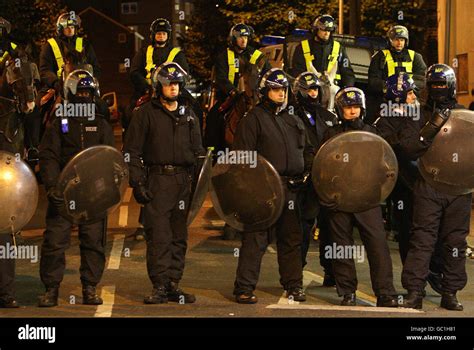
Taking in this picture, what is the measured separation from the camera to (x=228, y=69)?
1365 cm

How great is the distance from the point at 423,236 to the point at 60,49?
614cm

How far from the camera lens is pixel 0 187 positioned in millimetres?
9148

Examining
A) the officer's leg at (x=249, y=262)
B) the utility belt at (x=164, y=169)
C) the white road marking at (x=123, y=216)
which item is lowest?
the white road marking at (x=123, y=216)

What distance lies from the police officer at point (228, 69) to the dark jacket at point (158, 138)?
3.56 meters

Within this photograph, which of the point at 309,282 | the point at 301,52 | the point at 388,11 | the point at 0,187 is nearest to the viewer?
the point at 0,187

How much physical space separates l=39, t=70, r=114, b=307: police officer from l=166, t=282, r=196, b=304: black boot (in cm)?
64

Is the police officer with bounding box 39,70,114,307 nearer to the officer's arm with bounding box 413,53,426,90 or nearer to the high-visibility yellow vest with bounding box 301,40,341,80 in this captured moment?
the high-visibility yellow vest with bounding box 301,40,341,80

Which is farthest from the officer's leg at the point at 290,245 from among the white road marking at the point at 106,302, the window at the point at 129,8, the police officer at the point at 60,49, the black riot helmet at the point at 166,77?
the window at the point at 129,8

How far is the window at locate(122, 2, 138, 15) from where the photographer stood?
99.6 m

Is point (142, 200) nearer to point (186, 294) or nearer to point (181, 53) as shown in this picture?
point (186, 294)

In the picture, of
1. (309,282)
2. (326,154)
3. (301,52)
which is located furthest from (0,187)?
(301,52)

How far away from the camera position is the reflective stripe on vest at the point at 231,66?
13617mm

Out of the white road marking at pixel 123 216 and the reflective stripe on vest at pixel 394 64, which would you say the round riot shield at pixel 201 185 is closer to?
the reflective stripe on vest at pixel 394 64

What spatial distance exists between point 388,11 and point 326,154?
27954 mm
